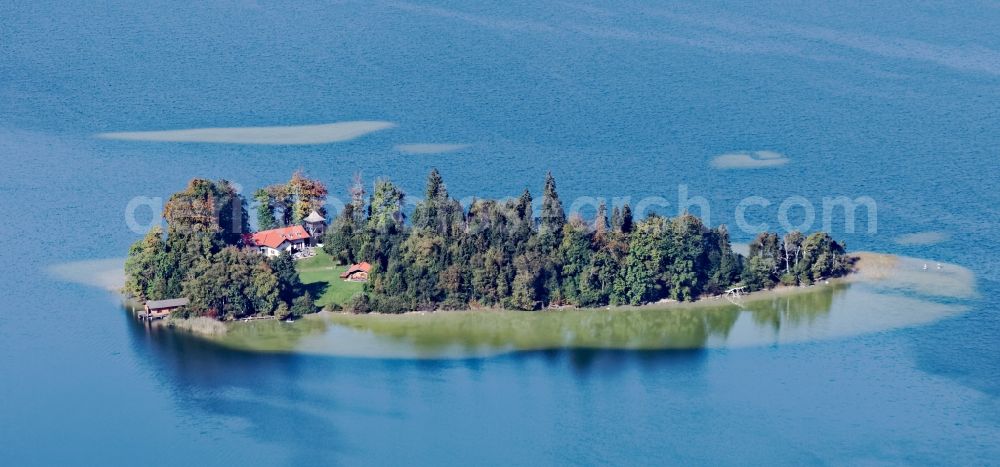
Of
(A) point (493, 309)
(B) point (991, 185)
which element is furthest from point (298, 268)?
(B) point (991, 185)

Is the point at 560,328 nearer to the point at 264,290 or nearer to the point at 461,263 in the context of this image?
the point at 461,263

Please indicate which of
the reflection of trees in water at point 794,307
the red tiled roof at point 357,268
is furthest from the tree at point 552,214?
the reflection of trees in water at point 794,307

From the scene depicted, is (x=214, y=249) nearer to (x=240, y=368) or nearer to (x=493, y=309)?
(x=240, y=368)

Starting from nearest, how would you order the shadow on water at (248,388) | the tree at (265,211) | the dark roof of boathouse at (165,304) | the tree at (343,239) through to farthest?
the shadow on water at (248,388), the dark roof of boathouse at (165,304), the tree at (343,239), the tree at (265,211)

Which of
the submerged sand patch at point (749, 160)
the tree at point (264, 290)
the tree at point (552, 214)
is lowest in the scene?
the tree at point (264, 290)

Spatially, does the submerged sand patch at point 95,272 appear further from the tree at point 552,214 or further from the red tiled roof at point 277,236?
the tree at point 552,214

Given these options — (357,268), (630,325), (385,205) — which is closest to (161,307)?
(357,268)

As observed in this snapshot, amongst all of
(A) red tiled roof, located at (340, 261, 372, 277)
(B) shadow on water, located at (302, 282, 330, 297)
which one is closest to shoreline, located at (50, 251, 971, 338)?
(B) shadow on water, located at (302, 282, 330, 297)
